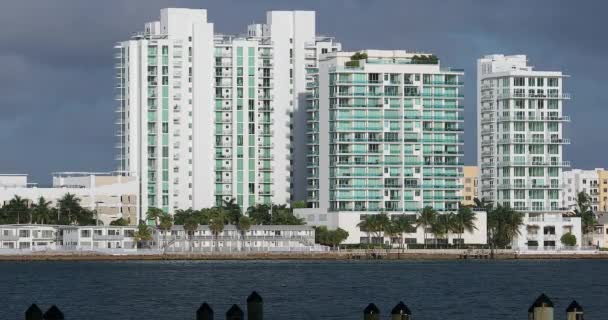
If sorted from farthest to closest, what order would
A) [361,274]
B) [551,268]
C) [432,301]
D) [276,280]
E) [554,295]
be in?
[551,268] → [361,274] → [276,280] → [554,295] → [432,301]

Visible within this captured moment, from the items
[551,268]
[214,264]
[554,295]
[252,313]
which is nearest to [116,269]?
[214,264]

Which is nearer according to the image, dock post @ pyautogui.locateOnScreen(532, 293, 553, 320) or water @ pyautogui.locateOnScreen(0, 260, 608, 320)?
dock post @ pyautogui.locateOnScreen(532, 293, 553, 320)

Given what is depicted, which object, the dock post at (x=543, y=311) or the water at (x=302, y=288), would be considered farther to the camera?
the water at (x=302, y=288)

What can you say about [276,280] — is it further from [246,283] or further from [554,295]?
[554,295]

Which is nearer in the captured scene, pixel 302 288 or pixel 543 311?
pixel 543 311

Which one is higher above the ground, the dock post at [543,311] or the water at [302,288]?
the dock post at [543,311]

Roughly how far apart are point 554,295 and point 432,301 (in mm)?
14571

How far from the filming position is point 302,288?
12838 centimetres

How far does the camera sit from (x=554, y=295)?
120 meters

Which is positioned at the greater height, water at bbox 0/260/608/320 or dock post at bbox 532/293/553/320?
dock post at bbox 532/293/553/320

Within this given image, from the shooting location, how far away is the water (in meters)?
98.5

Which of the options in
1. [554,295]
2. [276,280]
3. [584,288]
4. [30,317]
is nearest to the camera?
[30,317]

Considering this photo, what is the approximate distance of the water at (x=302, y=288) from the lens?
9850cm

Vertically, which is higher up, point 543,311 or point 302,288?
point 543,311
